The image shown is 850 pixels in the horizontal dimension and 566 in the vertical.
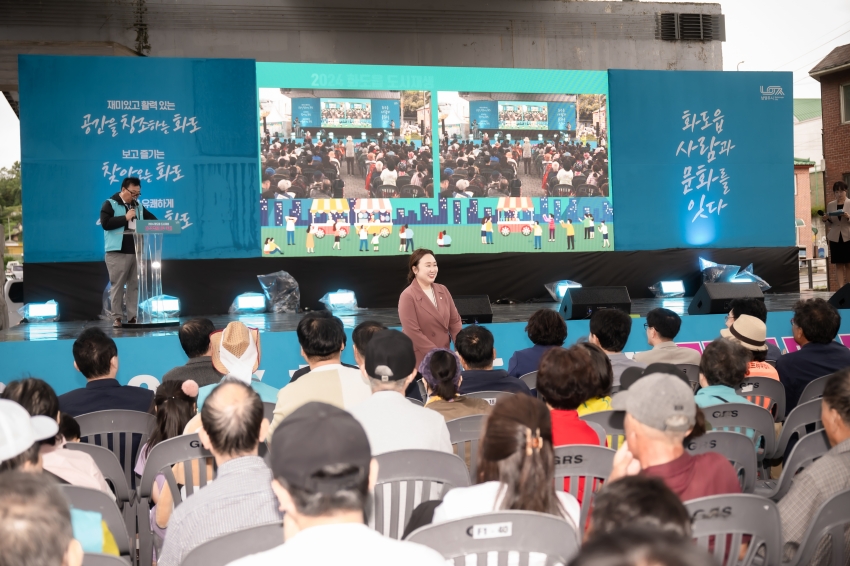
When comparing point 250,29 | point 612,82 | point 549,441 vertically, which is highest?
point 250,29

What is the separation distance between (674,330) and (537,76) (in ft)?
22.2

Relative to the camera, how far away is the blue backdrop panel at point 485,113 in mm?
10555

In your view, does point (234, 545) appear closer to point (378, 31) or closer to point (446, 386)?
point (446, 386)

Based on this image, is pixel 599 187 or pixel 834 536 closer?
pixel 834 536

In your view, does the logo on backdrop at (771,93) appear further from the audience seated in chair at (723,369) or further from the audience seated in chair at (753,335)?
the audience seated in chair at (723,369)

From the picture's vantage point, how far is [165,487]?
2.71 m

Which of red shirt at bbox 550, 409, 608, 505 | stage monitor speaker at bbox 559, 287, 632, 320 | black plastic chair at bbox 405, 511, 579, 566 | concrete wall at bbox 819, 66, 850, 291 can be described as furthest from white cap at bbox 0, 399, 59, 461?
concrete wall at bbox 819, 66, 850, 291

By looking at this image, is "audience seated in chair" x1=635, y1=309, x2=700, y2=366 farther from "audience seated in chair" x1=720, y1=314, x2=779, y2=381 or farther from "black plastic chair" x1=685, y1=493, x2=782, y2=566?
"black plastic chair" x1=685, y1=493, x2=782, y2=566

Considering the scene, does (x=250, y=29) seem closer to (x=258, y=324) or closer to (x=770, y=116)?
(x=258, y=324)

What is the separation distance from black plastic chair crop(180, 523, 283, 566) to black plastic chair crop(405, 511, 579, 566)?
30cm

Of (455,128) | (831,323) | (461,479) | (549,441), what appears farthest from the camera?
(455,128)

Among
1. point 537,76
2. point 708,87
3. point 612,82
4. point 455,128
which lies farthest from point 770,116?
point 455,128

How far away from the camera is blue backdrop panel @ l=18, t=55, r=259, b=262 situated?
9.37 meters

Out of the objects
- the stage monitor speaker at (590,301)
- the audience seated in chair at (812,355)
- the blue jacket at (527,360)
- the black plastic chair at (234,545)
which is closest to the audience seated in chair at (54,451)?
the black plastic chair at (234,545)
